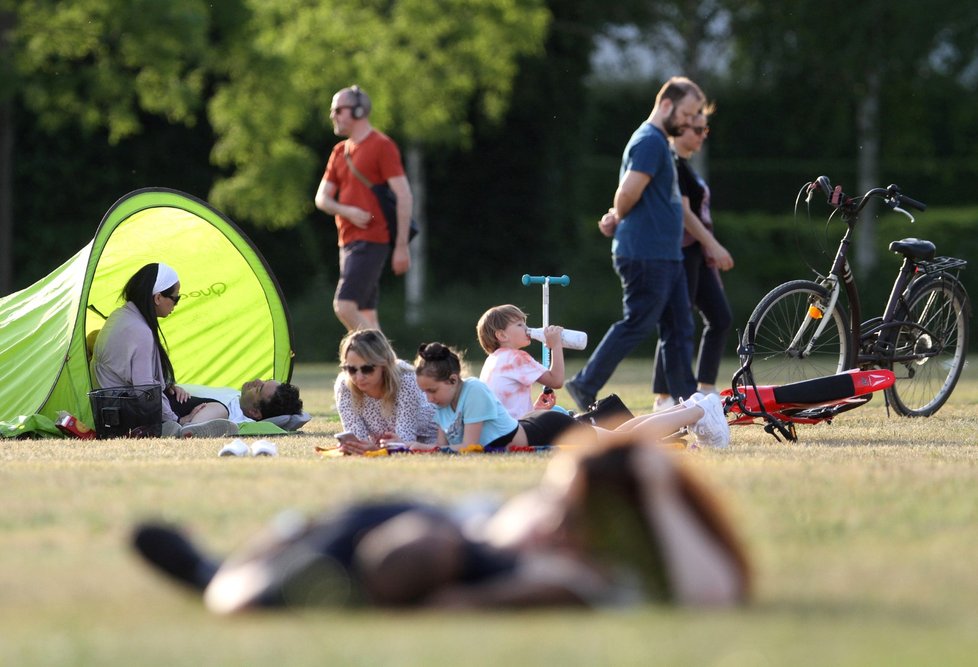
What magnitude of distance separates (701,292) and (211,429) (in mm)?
2769

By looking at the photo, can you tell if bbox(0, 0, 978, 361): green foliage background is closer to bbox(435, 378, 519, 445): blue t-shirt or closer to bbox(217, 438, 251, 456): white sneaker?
bbox(435, 378, 519, 445): blue t-shirt

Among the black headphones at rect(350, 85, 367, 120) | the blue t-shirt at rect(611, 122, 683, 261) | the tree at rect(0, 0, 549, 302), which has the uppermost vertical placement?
the tree at rect(0, 0, 549, 302)

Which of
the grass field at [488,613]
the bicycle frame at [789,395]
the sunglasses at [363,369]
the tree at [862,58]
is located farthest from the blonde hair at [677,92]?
the tree at [862,58]

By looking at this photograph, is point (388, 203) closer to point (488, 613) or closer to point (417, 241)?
point (488, 613)

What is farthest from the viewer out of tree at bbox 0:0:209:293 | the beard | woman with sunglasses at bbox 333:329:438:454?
tree at bbox 0:0:209:293

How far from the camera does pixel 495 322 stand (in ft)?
24.1

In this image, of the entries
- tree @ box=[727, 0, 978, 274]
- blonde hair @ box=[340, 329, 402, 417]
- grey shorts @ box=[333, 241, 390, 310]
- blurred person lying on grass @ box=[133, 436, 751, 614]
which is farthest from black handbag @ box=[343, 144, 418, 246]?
tree @ box=[727, 0, 978, 274]

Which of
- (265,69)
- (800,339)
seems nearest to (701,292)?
(800,339)

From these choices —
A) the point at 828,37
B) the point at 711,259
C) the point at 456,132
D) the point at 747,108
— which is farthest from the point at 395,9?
the point at 711,259

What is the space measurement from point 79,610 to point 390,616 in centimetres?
66

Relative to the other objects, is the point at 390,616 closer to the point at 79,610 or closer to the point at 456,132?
the point at 79,610

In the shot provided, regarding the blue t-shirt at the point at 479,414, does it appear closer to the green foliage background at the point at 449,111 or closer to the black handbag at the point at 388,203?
the black handbag at the point at 388,203

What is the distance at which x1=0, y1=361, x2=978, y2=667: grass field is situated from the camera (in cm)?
288

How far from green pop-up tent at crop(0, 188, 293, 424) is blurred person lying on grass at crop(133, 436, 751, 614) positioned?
17.8 feet
